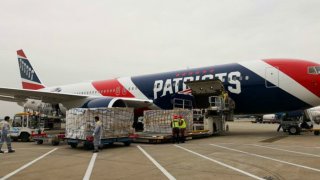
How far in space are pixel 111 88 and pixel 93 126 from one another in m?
9.74

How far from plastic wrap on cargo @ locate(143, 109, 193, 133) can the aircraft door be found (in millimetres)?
4213

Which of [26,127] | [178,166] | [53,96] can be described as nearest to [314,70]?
[178,166]

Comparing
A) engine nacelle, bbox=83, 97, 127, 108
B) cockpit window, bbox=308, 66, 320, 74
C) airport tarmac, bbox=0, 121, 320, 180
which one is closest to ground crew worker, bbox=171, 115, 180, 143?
engine nacelle, bbox=83, 97, 127, 108

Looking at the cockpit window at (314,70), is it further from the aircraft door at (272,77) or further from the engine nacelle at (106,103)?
the engine nacelle at (106,103)

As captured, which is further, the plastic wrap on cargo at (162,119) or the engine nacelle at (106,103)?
the engine nacelle at (106,103)

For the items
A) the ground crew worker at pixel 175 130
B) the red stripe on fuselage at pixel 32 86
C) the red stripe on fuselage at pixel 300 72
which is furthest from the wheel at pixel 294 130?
the red stripe on fuselage at pixel 32 86

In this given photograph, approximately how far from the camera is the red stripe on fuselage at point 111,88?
21502 millimetres

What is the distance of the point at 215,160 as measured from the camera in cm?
873

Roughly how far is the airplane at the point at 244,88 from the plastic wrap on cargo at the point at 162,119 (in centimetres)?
169

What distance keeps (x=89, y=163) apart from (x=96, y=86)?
A: 1554 centimetres

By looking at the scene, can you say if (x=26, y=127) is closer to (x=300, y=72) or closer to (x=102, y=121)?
(x=102, y=121)

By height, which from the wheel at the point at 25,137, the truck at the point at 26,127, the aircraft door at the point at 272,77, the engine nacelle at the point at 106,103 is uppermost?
the aircraft door at the point at 272,77

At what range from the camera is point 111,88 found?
2236 cm

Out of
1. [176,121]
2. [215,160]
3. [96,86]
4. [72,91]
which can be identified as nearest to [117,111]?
[176,121]
